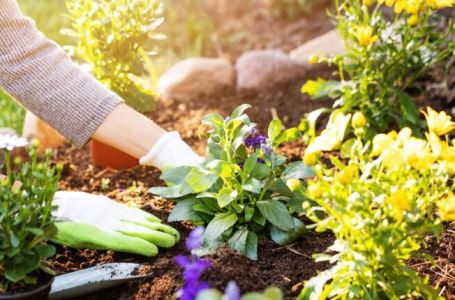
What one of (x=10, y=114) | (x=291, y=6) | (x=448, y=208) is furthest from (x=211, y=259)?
(x=291, y=6)

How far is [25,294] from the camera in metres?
1.66

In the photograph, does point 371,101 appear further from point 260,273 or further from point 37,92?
point 37,92

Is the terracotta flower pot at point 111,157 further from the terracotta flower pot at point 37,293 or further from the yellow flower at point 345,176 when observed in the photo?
the yellow flower at point 345,176

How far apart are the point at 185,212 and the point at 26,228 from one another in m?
0.62

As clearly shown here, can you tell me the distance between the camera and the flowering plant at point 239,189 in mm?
2043

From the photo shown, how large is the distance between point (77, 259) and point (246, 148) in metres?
0.61

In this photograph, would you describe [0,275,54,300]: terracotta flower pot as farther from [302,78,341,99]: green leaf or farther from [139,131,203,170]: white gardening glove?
[302,78,341,99]: green leaf

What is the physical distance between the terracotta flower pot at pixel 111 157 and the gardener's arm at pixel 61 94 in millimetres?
355

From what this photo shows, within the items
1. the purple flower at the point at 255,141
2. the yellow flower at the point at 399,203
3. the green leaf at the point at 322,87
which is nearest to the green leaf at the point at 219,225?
the purple flower at the point at 255,141

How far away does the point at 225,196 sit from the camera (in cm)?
203

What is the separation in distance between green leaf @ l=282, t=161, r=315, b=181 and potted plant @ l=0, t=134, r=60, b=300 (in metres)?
0.74

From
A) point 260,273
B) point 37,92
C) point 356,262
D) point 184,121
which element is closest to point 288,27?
point 184,121

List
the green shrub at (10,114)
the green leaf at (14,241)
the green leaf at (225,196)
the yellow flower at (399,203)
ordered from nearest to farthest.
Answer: the yellow flower at (399,203)
the green leaf at (14,241)
the green leaf at (225,196)
the green shrub at (10,114)

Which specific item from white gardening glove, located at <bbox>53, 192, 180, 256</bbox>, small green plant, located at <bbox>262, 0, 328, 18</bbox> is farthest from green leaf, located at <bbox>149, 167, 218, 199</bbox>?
small green plant, located at <bbox>262, 0, 328, 18</bbox>
